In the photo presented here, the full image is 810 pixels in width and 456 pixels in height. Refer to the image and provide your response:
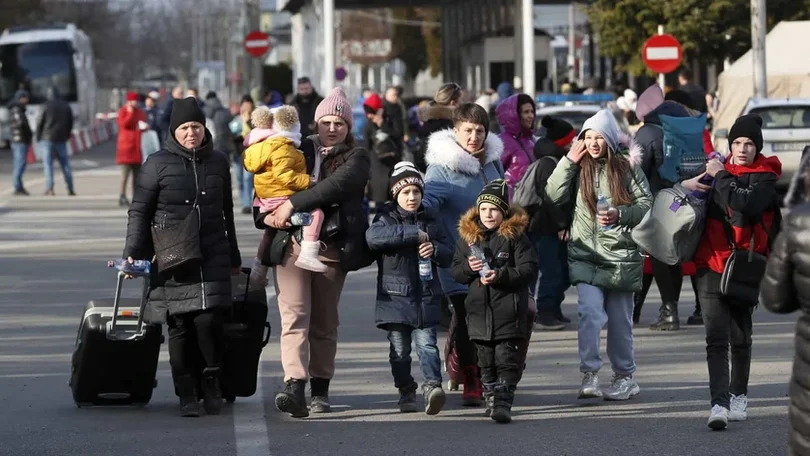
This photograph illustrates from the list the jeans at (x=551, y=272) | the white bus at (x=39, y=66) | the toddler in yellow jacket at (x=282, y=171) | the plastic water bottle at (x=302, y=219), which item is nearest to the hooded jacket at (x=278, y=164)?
the toddler in yellow jacket at (x=282, y=171)

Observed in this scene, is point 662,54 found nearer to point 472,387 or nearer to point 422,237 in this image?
point 472,387

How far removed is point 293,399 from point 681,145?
4.64 metres

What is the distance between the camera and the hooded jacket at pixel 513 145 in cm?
1226

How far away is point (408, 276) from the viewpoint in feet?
29.7

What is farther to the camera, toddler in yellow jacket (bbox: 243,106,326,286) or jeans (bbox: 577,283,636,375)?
jeans (bbox: 577,283,636,375)

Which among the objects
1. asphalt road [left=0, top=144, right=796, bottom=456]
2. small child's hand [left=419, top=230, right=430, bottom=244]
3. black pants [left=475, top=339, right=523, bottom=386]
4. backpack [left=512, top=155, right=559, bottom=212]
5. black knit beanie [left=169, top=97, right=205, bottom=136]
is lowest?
asphalt road [left=0, top=144, right=796, bottom=456]

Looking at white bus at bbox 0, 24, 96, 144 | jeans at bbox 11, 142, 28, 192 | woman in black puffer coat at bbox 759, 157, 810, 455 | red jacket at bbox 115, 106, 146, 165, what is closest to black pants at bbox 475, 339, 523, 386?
woman in black puffer coat at bbox 759, 157, 810, 455

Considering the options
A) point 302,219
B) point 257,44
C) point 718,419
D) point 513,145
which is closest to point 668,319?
point 513,145

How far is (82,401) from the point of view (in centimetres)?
941

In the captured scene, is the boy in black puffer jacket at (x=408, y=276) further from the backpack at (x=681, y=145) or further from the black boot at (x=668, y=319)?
the black boot at (x=668, y=319)

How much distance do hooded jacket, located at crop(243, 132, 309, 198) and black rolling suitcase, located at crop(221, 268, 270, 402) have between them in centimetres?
62

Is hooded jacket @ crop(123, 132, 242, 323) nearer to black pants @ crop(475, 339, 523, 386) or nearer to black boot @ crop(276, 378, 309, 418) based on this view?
black boot @ crop(276, 378, 309, 418)

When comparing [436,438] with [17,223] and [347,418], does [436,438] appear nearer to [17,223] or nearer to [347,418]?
[347,418]

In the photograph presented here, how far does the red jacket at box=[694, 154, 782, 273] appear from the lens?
27.5ft
